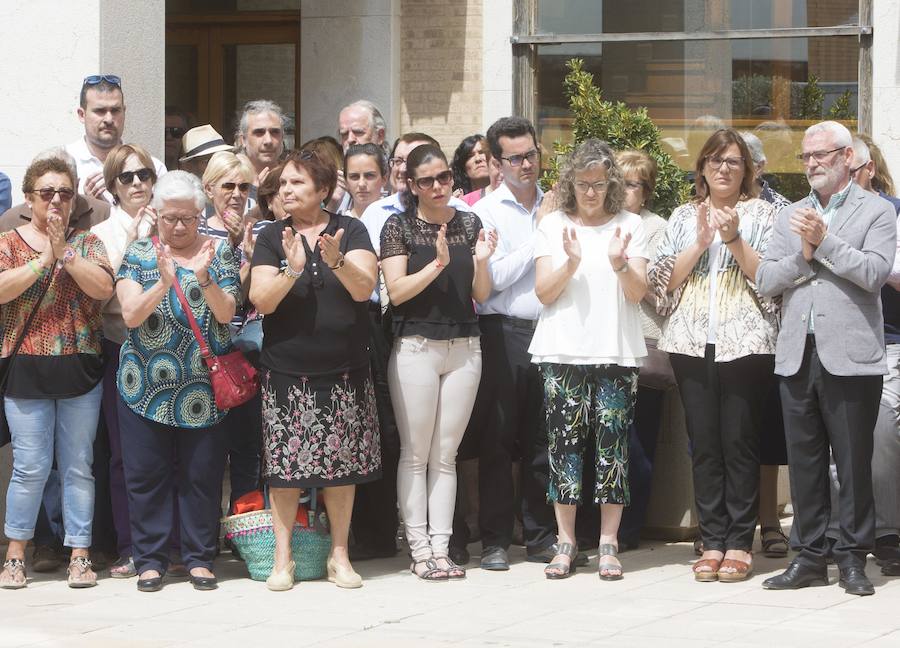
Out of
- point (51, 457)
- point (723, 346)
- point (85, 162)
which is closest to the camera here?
point (723, 346)

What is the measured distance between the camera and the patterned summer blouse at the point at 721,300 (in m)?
7.54

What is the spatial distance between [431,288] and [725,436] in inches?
64.7

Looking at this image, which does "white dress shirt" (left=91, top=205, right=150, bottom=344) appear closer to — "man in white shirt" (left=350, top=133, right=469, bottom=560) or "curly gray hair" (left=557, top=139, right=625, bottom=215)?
"man in white shirt" (left=350, top=133, right=469, bottom=560)

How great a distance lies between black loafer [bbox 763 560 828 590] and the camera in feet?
24.0

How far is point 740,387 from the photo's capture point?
759 cm

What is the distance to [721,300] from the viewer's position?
7.63 metres

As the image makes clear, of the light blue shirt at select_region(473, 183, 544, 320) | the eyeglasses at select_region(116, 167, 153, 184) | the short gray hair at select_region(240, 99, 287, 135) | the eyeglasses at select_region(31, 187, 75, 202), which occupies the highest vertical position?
the short gray hair at select_region(240, 99, 287, 135)

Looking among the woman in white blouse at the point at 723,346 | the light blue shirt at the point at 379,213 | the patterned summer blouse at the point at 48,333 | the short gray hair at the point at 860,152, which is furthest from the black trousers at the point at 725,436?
the patterned summer blouse at the point at 48,333

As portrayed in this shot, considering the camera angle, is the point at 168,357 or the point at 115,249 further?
the point at 115,249

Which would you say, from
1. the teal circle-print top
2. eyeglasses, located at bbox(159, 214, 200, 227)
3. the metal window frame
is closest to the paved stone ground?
the teal circle-print top

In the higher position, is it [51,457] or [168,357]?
[168,357]

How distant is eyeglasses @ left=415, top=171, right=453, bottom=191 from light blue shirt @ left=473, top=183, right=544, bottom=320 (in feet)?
1.51

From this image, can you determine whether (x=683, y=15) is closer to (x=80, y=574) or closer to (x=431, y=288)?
(x=431, y=288)

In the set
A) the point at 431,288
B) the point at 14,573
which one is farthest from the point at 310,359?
the point at 14,573
